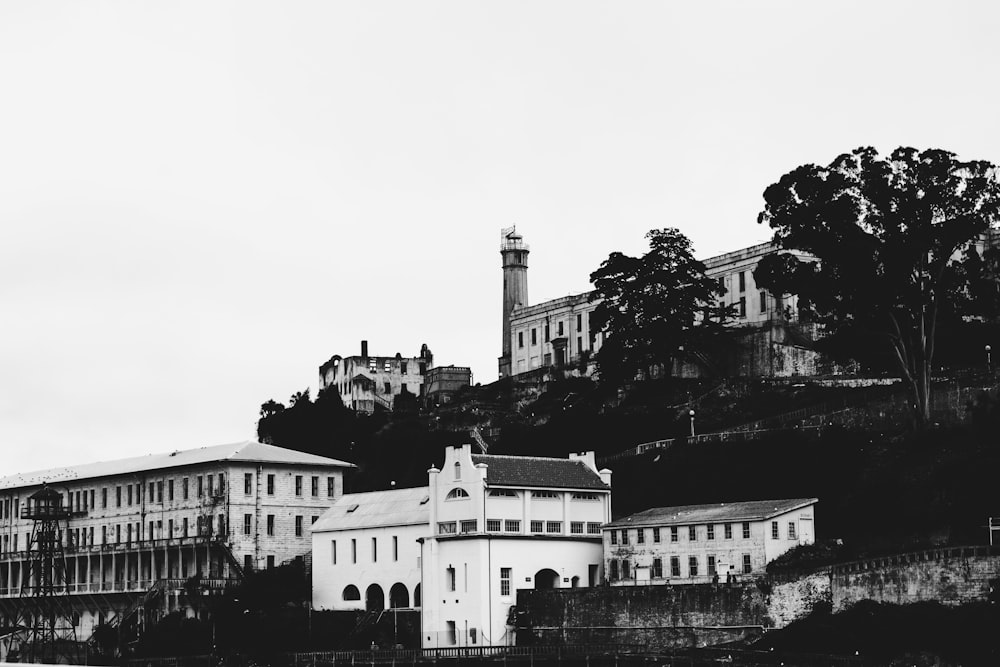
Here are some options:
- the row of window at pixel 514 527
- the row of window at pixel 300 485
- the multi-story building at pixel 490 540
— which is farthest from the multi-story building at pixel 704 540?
the row of window at pixel 300 485

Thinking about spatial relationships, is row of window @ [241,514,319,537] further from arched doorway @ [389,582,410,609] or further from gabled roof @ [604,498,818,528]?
gabled roof @ [604,498,818,528]

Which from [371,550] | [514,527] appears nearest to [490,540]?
[514,527]

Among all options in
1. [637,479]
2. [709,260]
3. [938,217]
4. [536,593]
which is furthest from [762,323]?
[536,593]

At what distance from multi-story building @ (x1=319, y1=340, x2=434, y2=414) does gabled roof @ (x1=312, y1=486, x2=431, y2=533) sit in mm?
50970

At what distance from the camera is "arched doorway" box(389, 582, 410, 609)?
271 feet

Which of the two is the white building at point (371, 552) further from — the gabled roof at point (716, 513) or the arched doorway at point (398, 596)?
the gabled roof at point (716, 513)

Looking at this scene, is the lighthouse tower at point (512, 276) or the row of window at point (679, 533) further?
the lighthouse tower at point (512, 276)

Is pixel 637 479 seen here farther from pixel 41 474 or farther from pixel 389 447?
pixel 41 474

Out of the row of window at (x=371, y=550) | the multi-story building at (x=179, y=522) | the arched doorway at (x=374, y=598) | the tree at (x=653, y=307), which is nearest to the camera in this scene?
the row of window at (x=371, y=550)

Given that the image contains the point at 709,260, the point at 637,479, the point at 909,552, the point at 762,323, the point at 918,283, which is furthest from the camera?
the point at 709,260

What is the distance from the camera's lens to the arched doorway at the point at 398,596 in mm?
82500

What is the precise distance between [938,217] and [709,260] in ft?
119

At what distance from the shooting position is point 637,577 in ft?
243

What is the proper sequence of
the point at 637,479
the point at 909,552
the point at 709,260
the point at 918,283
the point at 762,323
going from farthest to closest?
the point at 709,260, the point at 762,323, the point at 637,479, the point at 918,283, the point at 909,552
